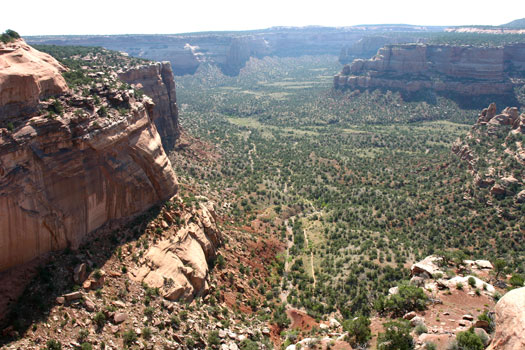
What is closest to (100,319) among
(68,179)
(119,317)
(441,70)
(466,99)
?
(119,317)

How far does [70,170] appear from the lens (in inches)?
966

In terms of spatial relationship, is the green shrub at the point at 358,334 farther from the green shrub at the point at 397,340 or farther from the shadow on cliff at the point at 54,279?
the shadow on cliff at the point at 54,279

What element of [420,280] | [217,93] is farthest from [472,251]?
[217,93]

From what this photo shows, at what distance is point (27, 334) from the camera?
18.9 meters

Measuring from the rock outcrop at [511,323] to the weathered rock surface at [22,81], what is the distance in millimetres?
28112

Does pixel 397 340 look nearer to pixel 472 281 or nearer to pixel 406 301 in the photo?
pixel 406 301

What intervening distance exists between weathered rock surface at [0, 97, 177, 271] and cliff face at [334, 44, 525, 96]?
415 ft

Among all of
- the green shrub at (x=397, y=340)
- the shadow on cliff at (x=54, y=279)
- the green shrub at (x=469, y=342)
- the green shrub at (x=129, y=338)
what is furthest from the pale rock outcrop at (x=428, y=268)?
the shadow on cliff at (x=54, y=279)

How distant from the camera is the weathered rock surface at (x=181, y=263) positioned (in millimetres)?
26359

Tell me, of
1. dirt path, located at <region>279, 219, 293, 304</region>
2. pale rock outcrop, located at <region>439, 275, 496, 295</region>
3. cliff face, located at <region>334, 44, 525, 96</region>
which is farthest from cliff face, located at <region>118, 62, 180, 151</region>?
cliff face, located at <region>334, 44, 525, 96</region>

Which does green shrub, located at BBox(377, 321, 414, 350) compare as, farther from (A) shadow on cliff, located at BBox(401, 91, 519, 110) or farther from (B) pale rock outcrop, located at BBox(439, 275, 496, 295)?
(A) shadow on cliff, located at BBox(401, 91, 519, 110)

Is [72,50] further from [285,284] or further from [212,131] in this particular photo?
[285,284]

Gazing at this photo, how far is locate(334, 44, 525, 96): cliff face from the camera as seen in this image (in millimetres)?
123000

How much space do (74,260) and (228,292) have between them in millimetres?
13495
